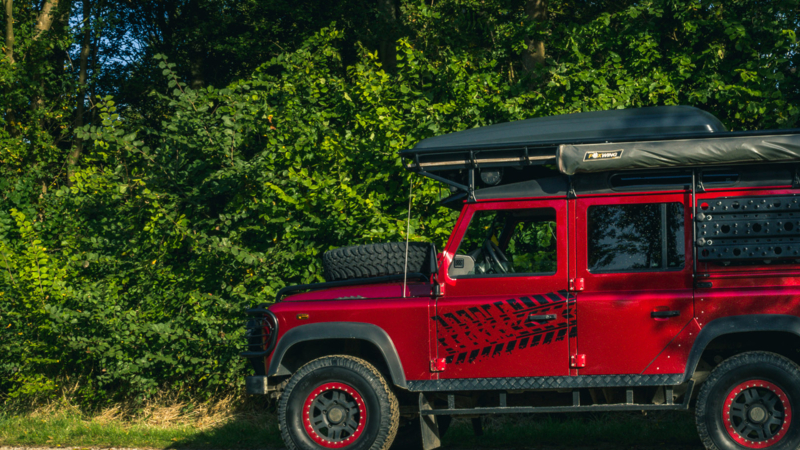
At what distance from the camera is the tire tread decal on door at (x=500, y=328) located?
5652mm

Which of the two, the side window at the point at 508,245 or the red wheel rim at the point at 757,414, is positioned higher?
the side window at the point at 508,245

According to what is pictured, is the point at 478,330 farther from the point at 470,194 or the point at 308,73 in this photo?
the point at 308,73

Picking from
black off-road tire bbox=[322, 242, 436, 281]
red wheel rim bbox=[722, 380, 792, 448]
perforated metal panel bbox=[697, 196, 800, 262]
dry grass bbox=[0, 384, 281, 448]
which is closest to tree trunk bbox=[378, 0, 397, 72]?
dry grass bbox=[0, 384, 281, 448]

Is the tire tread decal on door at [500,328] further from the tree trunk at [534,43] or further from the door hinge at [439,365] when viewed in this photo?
the tree trunk at [534,43]

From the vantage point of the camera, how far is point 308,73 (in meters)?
9.57

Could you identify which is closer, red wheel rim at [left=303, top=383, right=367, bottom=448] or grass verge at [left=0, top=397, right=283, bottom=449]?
red wheel rim at [left=303, top=383, right=367, bottom=448]

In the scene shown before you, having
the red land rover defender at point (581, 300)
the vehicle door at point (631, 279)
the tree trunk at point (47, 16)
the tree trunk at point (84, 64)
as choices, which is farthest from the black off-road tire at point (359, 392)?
the tree trunk at point (84, 64)

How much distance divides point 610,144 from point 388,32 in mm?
12171

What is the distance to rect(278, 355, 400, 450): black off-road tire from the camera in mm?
5910

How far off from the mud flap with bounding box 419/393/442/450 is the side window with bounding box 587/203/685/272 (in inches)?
64.9

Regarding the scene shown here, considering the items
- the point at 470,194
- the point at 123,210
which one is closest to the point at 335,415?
the point at 470,194

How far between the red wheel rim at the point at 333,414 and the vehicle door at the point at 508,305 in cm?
77

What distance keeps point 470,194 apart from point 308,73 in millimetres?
4357

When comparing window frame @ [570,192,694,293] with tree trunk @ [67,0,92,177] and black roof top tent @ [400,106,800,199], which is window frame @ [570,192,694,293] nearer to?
black roof top tent @ [400,106,800,199]
